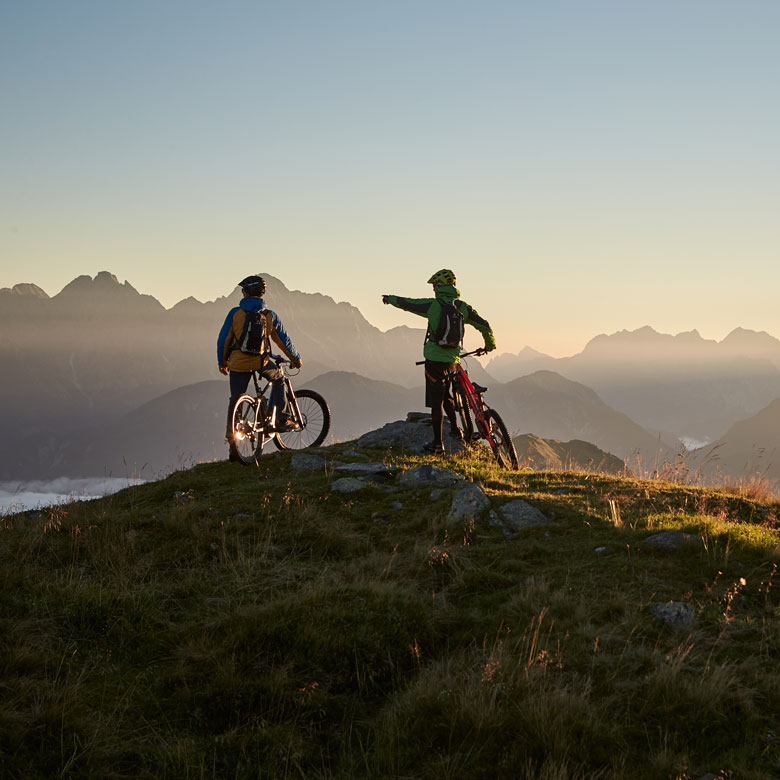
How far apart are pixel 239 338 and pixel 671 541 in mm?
8478

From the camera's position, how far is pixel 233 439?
11312 millimetres

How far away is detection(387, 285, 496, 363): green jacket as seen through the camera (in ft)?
40.7

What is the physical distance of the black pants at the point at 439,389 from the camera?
41.6ft

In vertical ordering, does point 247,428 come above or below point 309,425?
above

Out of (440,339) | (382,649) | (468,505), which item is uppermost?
(440,339)

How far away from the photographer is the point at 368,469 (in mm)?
11102

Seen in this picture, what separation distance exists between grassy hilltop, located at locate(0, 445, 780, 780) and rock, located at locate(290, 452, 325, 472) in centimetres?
293

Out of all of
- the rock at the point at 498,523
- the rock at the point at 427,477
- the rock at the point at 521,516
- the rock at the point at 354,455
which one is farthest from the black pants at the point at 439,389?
the rock at the point at 498,523

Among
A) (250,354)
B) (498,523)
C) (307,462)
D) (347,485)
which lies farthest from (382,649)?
(250,354)

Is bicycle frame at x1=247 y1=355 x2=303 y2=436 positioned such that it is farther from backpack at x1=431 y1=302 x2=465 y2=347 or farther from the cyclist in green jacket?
backpack at x1=431 y1=302 x2=465 y2=347

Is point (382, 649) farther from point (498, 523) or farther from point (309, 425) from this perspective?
point (309, 425)

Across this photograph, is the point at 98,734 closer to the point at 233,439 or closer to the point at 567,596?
the point at 567,596

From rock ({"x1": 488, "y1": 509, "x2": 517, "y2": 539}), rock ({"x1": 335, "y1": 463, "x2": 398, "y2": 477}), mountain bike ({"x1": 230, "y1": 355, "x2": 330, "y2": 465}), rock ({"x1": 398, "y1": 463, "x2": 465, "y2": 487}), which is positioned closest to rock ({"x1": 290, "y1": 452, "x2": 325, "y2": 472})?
rock ({"x1": 335, "y1": 463, "x2": 398, "y2": 477})

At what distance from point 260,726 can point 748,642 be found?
4.06 m
